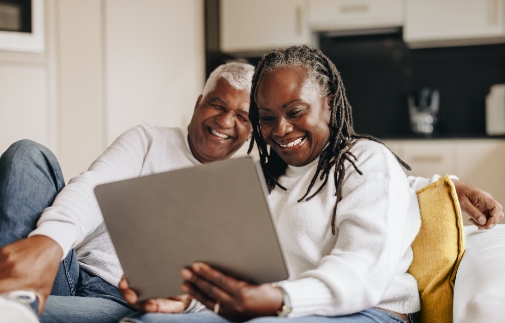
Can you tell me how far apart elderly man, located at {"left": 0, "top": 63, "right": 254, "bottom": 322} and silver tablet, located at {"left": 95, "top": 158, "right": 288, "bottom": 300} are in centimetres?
15

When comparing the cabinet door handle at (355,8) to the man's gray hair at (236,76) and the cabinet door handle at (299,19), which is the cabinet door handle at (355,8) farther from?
the man's gray hair at (236,76)

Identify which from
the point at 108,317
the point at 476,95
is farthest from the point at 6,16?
the point at 476,95

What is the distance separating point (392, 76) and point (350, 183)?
2.73 m

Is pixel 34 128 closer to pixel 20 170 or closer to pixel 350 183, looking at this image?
pixel 20 170

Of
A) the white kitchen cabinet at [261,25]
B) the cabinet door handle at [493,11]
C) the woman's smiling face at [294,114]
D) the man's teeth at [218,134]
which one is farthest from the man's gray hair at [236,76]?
the cabinet door handle at [493,11]

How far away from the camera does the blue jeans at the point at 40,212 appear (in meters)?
1.05

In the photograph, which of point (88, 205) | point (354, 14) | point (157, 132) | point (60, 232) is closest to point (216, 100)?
point (157, 132)

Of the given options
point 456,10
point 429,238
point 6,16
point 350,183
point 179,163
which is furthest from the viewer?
point 456,10

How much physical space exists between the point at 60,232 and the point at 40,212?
0.34 ft

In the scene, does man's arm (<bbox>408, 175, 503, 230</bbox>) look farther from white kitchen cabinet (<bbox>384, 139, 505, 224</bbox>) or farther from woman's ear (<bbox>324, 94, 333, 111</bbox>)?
white kitchen cabinet (<bbox>384, 139, 505, 224</bbox>)

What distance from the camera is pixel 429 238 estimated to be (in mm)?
1175

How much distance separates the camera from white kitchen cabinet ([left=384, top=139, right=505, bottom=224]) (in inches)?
119

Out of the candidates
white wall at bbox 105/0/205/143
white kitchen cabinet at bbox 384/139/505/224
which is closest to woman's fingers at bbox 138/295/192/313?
white wall at bbox 105/0/205/143

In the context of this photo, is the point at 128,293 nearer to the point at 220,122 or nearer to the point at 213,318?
the point at 213,318
